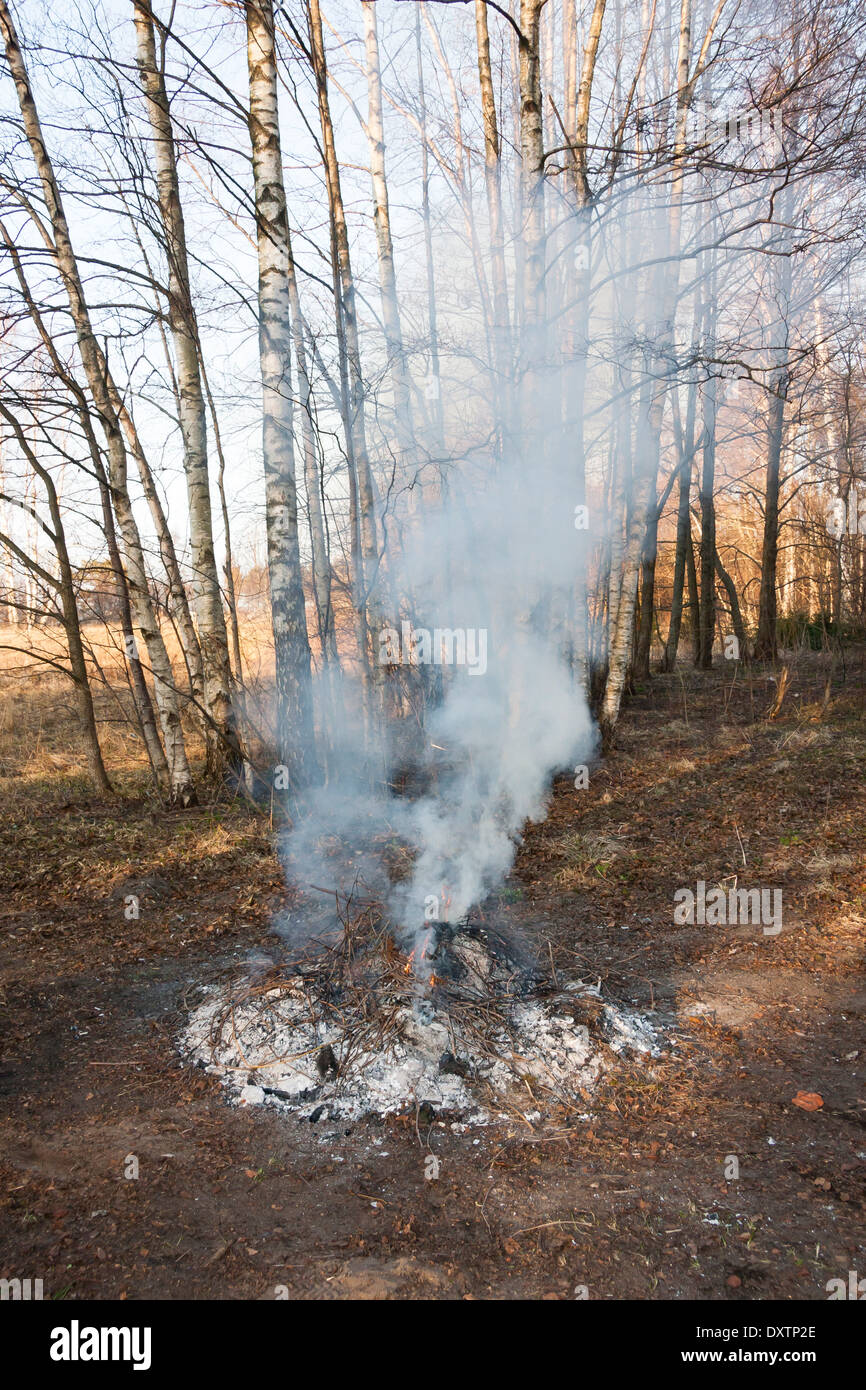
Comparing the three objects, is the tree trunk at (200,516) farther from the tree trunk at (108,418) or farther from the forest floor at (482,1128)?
the forest floor at (482,1128)

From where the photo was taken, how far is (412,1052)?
146 inches

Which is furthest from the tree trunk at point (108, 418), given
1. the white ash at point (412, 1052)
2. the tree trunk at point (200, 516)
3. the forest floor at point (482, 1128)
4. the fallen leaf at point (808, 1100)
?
the fallen leaf at point (808, 1100)

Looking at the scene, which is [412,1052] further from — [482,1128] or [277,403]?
[277,403]

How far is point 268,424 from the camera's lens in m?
6.83

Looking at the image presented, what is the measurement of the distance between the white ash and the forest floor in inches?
5.6

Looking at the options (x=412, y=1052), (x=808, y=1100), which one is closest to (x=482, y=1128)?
(x=412, y=1052)

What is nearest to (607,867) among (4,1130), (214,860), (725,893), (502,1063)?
(725,893)

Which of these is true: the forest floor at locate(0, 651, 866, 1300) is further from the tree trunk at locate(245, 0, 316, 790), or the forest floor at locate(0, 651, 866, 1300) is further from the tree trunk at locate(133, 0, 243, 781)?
the tree trunk at locate(133, 0, 243, 781)

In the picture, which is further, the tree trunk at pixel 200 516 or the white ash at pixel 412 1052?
the tree trunk at pixel 200 516

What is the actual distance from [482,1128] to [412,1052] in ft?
1.73

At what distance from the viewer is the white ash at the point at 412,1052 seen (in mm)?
3514

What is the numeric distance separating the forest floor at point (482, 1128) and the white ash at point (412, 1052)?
14 cm

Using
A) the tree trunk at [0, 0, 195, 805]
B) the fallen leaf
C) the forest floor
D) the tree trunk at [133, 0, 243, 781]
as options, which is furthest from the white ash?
the tree trunk at [0, 0, 195, 805]

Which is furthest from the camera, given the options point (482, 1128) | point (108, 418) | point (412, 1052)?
point (108, 418)
